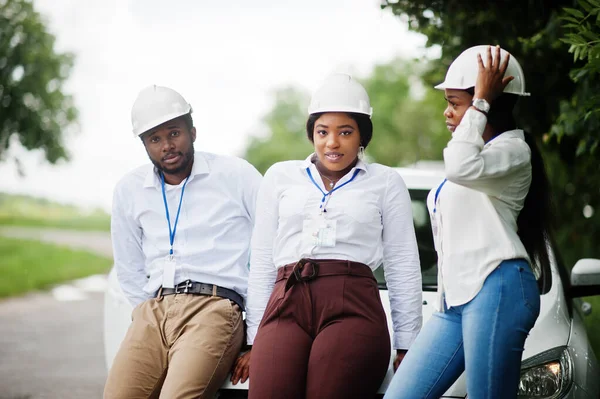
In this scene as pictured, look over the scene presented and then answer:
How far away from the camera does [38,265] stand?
1764 centimetres

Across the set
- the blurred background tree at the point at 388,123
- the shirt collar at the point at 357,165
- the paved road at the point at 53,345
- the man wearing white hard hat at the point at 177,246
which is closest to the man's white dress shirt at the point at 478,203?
the shirt collar at the point at 357,165

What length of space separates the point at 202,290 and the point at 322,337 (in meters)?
0.90

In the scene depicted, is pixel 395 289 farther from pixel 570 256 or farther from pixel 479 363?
pixel 570 256

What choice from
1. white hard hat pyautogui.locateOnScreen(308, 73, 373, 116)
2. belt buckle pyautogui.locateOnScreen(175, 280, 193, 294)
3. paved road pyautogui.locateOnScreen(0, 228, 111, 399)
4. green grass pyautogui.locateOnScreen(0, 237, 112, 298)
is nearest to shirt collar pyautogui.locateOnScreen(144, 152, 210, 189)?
belt buckle pyautogui.locateOnScreen(175, 280, 193, 294)

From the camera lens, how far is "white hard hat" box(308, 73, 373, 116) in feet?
11.8

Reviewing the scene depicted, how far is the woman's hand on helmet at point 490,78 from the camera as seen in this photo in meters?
3.00

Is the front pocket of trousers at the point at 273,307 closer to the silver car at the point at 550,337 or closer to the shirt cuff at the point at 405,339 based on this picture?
the silver car at the point at 550,337

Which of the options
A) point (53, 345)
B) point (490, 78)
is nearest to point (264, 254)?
point (490, 78)

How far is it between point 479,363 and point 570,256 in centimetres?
972

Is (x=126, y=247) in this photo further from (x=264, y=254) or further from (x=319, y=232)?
(x=319, y=232)

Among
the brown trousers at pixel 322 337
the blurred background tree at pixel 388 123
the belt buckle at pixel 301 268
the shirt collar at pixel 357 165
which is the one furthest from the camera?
the blurred background tree at pixel 388 123

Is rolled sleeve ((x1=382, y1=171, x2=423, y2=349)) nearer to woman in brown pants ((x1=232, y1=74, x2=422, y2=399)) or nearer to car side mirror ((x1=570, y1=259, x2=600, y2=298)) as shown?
woman in brown pants ((x1=232, y1=74, x2=422, y2=399))

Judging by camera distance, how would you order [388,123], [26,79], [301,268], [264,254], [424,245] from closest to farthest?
[301,268], [264,254], [424,245], [26,79], [388,123]

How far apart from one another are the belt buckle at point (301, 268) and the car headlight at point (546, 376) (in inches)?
42.0
